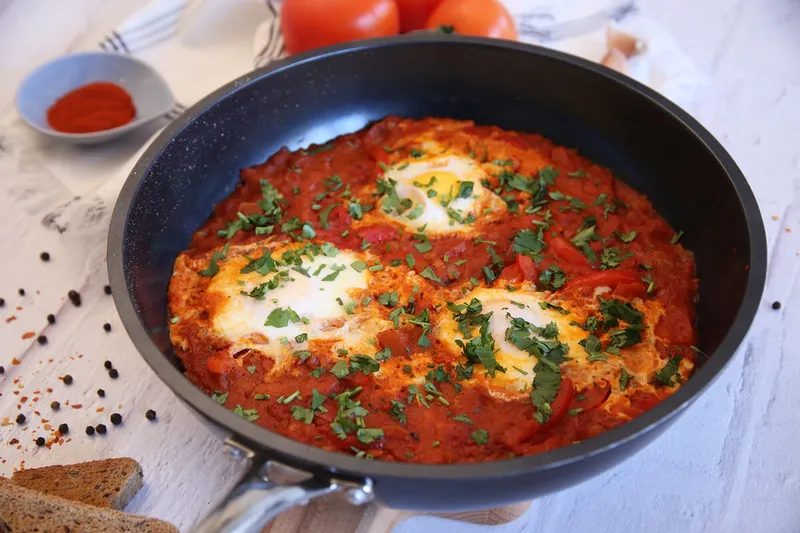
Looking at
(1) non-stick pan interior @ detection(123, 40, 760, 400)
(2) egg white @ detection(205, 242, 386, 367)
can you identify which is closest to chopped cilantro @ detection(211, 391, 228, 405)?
(2) egg white @ detection(205, 242, 386, 367)

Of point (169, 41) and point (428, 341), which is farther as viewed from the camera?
point (169, 41)

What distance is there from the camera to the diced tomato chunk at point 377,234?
9.66ft

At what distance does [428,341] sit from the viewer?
100 inches

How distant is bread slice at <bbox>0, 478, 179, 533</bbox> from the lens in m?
2.21

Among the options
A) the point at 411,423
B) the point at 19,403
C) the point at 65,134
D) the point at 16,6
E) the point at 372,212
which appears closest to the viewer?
the point at 411,423

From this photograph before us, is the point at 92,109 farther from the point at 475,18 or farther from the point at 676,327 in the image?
the point at 676,327

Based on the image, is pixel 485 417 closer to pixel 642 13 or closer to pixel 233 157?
pixel 233 157

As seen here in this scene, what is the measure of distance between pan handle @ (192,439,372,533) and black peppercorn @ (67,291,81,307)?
63.4 inches

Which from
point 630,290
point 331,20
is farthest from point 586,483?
point 331,20

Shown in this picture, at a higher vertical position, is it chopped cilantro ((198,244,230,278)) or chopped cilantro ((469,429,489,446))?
chopped cilantro ((198,244,230,278))

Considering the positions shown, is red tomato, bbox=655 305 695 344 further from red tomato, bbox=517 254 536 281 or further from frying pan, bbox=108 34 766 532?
red tomato, bbox=517 254 536 281

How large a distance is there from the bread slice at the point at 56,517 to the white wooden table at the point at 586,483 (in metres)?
0.29

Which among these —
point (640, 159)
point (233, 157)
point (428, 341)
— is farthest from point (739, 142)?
point (233, 157)

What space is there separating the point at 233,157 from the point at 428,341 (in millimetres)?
1306
